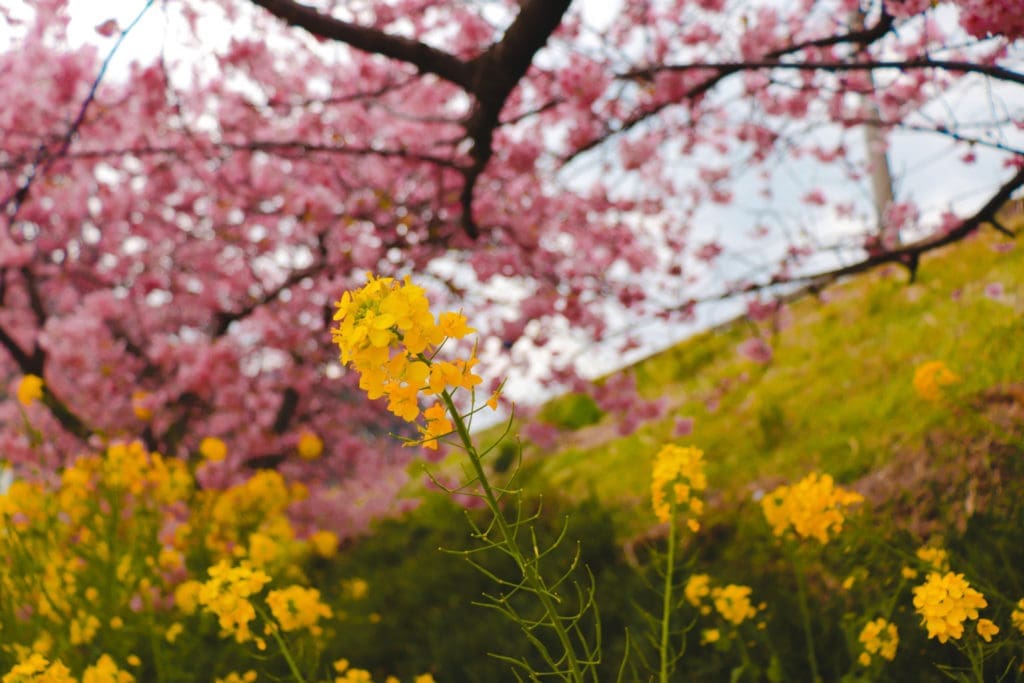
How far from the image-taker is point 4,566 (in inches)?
129

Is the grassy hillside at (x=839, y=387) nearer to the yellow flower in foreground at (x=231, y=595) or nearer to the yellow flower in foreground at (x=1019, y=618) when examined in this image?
the yellow flower in foreground at (x=1019, y=618)

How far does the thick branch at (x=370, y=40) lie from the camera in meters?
3.03

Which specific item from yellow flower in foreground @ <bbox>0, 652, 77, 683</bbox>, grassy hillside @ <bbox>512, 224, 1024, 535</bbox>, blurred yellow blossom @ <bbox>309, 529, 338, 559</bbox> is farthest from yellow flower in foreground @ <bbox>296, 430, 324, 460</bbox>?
yellow flower in foreground @ <bbox>0, 652, 77, 683</bbox>

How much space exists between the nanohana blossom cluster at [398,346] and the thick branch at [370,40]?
6.84 feet

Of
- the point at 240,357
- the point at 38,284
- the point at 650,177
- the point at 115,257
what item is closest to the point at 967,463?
the point at 650,177

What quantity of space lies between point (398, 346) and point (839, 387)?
481cm

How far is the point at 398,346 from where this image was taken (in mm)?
1365

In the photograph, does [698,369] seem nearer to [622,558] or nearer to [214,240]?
[622,558]

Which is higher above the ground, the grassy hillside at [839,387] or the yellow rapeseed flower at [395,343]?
the yellow rapeseed flower at [395,343]

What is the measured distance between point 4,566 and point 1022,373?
16.5 feet

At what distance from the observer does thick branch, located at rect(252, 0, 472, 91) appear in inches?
119

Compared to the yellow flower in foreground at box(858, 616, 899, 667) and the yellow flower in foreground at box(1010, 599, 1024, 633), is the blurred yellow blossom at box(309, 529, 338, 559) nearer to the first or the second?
the yellow flower in foreground at box(858, 616, 899, 667)

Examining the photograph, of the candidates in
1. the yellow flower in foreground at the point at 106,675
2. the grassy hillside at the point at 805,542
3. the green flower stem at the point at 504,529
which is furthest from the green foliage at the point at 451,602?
the green flower stem at the point at 504,529

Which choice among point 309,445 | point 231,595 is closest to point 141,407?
point 309,445
